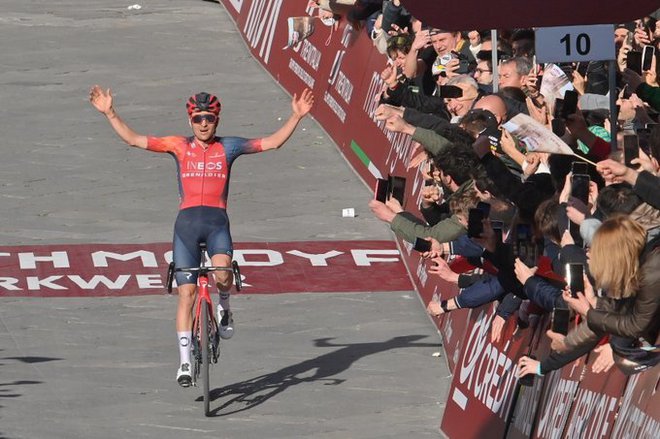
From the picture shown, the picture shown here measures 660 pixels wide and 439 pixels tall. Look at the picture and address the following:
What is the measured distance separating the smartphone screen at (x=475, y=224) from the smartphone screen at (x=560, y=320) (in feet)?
5.28

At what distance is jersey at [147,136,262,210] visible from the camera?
45.9ft

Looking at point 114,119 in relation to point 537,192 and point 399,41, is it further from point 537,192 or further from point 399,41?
point 537,192

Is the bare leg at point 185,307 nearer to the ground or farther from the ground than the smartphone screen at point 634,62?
nearer to the ground

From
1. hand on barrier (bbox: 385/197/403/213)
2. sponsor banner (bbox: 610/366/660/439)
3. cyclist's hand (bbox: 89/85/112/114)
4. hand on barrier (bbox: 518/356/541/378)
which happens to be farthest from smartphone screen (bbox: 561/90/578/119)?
cyclist's hand (bbox: 89/85/112/114)

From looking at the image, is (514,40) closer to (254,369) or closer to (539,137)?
(254,369)

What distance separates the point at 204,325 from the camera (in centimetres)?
1345

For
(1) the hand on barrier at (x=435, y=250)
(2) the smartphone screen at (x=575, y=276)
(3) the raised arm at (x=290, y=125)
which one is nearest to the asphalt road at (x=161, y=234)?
(1) the hand on barrier at (x=435, y=250)

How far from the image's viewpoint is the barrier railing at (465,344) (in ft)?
30.1

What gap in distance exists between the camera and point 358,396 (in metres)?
14.1

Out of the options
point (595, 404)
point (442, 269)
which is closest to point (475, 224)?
point (442, 269)

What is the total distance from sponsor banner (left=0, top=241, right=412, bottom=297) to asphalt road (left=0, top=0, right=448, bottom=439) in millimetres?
279

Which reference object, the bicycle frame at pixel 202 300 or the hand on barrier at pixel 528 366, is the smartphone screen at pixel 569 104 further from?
the bicycle frame at pixel 202 300

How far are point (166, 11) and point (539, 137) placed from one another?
75.9ft

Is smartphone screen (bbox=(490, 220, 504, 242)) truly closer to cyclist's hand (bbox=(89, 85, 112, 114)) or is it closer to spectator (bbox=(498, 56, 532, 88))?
spectator (bbox=(498, 56, 532, 88))
